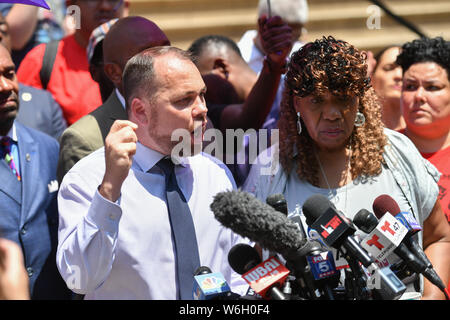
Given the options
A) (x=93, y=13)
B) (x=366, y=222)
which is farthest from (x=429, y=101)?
(x=93, y=13)

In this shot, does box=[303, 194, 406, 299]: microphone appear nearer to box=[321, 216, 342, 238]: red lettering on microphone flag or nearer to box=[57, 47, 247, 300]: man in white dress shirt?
box=[321, 216, 342, 238]: red lettering on microphone flag

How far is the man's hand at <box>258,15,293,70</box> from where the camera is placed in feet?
12.5

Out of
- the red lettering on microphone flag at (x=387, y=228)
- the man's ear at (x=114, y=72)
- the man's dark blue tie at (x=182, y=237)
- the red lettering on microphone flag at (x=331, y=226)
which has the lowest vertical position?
the man's dark blue tie at (x=182, y=237)

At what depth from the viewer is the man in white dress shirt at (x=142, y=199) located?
264cm

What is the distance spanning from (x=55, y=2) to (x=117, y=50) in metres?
3.10

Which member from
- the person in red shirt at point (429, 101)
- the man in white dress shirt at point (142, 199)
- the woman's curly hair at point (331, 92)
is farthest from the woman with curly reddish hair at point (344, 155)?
the person in red shirt at point (429, 101)

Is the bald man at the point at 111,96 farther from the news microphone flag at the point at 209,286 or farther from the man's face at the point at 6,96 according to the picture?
the news microphone flag at the point at 209,286

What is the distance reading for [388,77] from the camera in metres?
5.02

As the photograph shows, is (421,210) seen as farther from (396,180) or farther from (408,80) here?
(408,80)

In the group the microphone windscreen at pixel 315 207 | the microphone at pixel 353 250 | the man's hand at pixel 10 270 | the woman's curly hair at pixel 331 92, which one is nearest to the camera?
the man's hand at pixel 10 270

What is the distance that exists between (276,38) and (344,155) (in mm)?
837

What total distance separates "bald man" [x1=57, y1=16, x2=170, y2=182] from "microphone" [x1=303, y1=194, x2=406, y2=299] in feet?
5.21

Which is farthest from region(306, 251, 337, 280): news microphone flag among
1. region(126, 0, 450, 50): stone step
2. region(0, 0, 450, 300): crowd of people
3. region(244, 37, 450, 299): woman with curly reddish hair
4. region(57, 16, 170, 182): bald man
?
region(126, 0, 450, 50): stone step

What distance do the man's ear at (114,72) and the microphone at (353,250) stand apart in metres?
1.86
